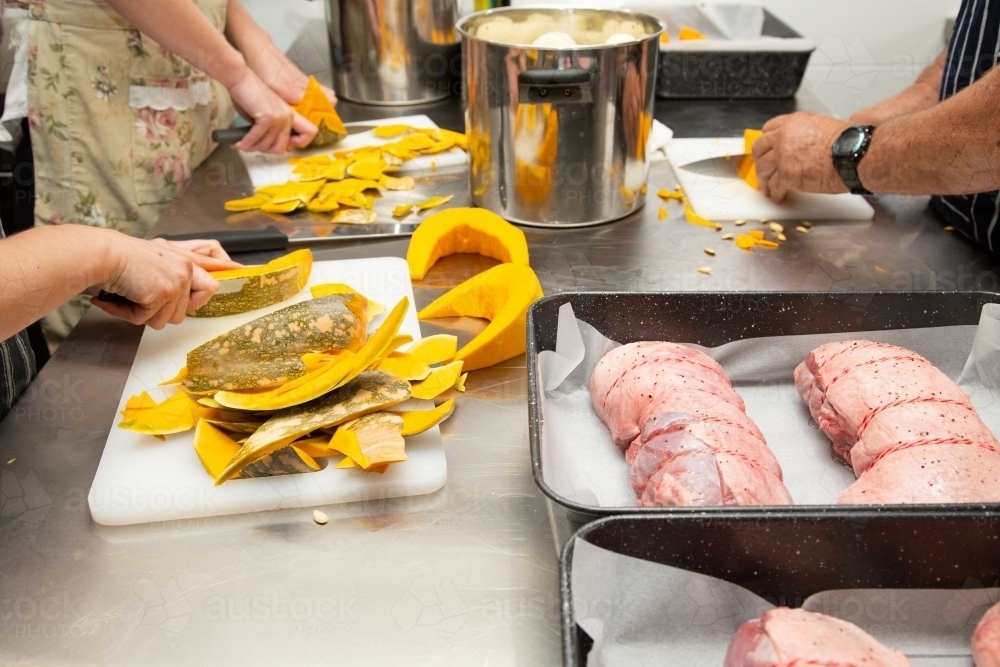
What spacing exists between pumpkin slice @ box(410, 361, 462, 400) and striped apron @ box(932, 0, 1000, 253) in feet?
3.30

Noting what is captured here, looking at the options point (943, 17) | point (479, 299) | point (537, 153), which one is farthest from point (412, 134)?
point (943, 17)

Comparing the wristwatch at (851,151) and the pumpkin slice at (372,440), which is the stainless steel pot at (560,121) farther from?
the pumpkin slice at (372,440)

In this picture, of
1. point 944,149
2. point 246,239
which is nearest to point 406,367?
point 246,239

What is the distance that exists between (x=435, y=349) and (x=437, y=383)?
10 cm

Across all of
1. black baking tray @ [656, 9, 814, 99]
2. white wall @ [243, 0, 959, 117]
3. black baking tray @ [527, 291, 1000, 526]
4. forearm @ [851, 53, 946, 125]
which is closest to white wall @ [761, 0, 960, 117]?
white wall @ [243, 0, 959, 117]

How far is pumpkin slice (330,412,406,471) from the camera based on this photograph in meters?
0.93

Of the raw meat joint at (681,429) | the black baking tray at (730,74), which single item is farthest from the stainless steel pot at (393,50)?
the raw meat joint at (681,429)

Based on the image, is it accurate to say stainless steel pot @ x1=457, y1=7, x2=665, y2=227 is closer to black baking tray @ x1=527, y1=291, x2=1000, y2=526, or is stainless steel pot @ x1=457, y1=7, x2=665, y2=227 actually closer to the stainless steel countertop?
the stainless steel countertop

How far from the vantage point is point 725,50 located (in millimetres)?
2189

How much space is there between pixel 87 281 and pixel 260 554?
44cm

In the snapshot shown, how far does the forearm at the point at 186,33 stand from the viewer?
5.43ft

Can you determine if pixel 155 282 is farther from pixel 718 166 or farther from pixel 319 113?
pixel 718 166

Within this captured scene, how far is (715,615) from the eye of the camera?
729 millimetres

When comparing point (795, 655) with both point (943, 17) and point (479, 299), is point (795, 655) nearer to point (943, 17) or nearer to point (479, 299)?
point (479, 299)
